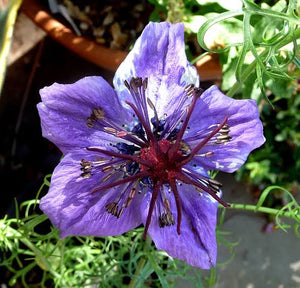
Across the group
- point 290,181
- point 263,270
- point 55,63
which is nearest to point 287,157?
point 290,181

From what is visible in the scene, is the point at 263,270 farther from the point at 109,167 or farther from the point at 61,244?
the point at 109,167

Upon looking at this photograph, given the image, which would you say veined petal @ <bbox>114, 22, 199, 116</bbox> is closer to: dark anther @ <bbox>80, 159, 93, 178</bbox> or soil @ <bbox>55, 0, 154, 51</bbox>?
dark anther @ <bbox>80, 159, 93, 178</bbox>

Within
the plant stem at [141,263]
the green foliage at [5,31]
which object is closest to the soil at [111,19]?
the green foliage at [5,31]

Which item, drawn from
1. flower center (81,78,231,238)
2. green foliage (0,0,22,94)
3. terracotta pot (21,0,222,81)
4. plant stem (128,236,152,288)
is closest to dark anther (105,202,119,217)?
flower center (81,78,231,238)

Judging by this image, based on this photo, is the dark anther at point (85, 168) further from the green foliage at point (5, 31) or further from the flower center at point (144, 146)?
the green foliage at point (5, 31)

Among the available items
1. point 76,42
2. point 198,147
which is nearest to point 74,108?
point 198,147

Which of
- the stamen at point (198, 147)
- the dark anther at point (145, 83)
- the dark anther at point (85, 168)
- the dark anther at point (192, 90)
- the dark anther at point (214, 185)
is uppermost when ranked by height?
the dark anther at point (145, 83)

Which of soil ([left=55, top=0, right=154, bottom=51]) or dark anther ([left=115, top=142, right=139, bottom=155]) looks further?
soil ([left=55, top=0, right=154, bottom=51])
